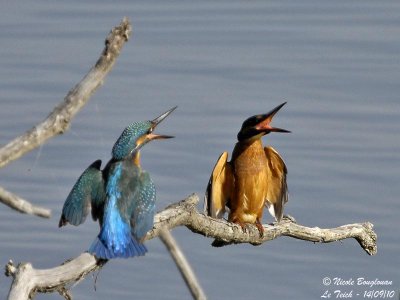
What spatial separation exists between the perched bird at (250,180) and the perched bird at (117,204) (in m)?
1.06

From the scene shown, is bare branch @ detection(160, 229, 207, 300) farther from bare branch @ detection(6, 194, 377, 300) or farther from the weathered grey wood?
the weathered grey wood

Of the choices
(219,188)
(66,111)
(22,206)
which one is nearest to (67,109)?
(66,111)

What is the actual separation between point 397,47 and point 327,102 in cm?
95

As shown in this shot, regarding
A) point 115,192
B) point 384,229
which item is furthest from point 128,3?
point 115,192

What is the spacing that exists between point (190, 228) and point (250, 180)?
111 centimetres

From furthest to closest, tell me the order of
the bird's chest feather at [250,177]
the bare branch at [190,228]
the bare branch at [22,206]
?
1. the bird's chest feather at [250,177]
2. the bare branch at [190,228]
3. the bare branch at [22,206]

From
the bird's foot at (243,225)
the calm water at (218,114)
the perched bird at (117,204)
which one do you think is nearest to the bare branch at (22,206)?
the perched bird at (117,204)

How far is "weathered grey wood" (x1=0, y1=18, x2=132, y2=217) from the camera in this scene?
3.83m

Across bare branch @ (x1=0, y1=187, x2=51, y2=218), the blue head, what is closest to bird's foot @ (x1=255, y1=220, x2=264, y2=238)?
the blue head

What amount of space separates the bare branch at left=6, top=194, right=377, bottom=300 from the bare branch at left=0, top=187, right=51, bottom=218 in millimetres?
328

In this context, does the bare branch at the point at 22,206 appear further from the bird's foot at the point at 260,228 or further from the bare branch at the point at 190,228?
the bird's foot at the point at 260,228

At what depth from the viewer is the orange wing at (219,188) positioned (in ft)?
20.1

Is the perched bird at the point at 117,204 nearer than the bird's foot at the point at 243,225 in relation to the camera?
Yes

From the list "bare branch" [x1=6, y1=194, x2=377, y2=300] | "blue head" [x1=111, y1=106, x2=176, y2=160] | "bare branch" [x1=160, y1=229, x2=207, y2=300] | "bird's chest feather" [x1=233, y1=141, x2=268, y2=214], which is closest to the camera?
"bare branch" [x1=160, y1=229, x2=207, y2=300]
